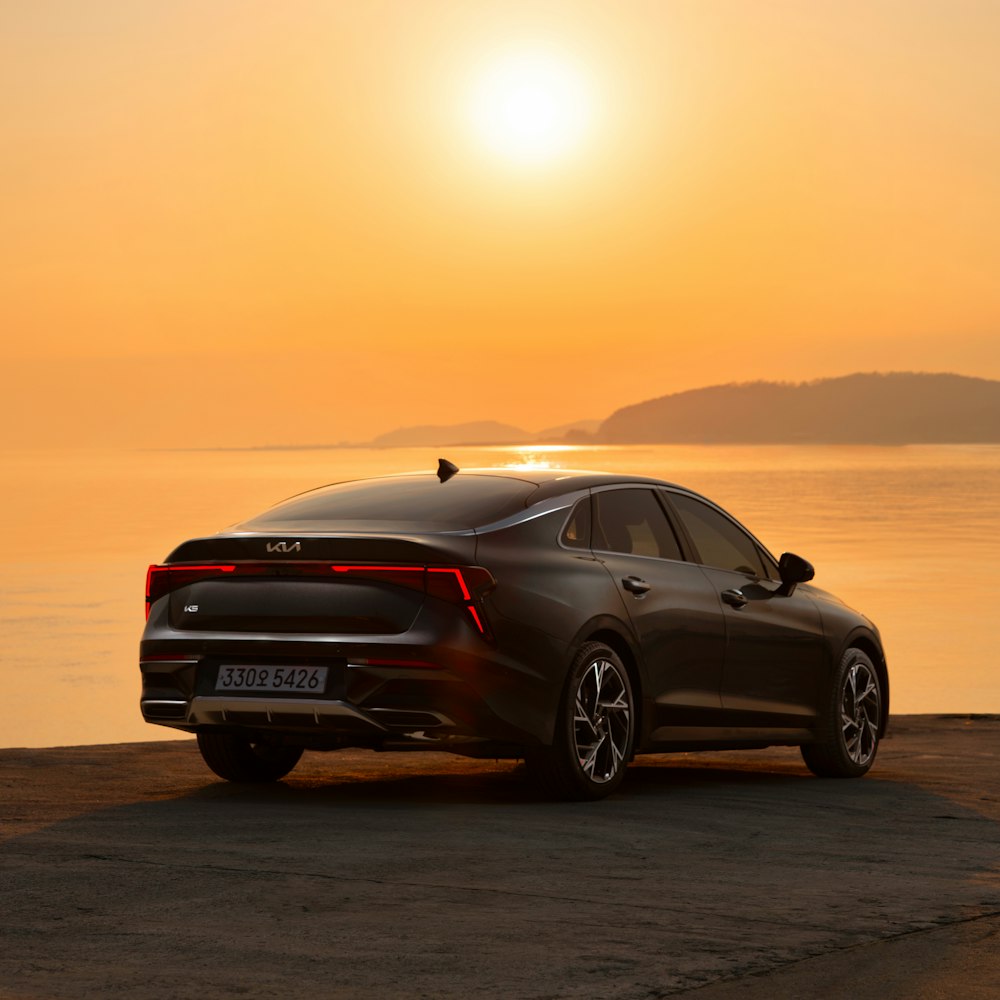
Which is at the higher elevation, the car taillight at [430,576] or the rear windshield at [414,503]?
the rear windshield at [414,503]

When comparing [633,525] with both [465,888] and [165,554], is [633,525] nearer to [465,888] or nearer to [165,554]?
[465,888]

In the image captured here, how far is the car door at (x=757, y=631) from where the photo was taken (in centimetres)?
1021

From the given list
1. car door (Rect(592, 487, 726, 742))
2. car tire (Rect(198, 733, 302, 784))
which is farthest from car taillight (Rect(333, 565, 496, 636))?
car tire (Rect(198, 733, 302, 784))

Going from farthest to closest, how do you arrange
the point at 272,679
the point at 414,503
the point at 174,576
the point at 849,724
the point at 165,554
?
1. the point at 165,554
2. the point at 849,724
3. the point at 414,503
4. the point at 174,576
5. the point at 272,679

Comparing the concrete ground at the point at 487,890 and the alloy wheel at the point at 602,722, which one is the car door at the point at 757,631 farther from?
the alloy wheel at the point at 602,722

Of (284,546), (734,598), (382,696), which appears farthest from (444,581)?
(734,598)

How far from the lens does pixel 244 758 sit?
975 cm

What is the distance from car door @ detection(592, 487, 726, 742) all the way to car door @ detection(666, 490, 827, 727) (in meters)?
0.16

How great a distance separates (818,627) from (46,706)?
38.5ft

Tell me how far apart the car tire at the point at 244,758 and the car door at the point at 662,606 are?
6.36 ft

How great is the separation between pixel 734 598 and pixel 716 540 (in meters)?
0.35

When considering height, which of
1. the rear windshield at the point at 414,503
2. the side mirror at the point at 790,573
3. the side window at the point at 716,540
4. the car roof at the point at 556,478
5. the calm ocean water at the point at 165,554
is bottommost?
the calm ocean water at the point at 165,554

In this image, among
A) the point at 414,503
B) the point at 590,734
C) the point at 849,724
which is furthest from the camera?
the point at 849,724

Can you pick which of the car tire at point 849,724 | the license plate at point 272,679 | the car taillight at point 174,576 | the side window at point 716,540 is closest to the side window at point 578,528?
the side window at point 716,540
